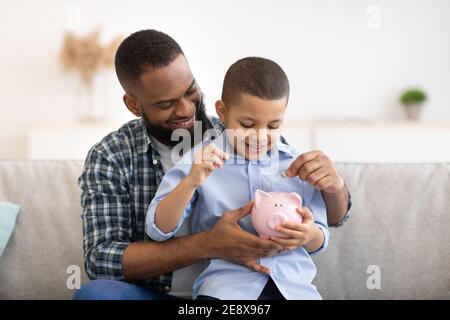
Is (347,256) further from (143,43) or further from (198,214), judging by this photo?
(143,43)

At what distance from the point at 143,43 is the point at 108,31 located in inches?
113

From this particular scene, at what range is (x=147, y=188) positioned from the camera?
5.20ft

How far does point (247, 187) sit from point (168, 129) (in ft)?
0.98

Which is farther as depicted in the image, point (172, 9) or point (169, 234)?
point (172, 9)

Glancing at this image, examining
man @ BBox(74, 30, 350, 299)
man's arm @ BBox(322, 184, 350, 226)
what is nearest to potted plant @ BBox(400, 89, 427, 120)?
man @ BBox(74, 30, 350, 299)

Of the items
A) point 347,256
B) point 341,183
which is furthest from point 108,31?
point 341,183

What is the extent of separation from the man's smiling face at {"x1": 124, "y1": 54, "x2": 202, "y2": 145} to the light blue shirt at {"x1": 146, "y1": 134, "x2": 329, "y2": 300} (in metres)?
0.17

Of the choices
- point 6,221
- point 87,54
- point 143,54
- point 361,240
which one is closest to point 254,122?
point 143,54

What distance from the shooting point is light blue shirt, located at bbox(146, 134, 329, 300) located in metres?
1.31

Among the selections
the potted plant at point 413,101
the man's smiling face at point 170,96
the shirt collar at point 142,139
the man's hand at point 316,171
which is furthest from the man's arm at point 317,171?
the potted plant at point 413,101

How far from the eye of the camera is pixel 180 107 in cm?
150

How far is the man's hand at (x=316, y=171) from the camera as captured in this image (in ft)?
4.20

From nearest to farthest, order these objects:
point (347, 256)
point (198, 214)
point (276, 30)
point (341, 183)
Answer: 1. point (341, 183)
2. point (198, 214)
3. point (347, 256)
4. point (276, 30)

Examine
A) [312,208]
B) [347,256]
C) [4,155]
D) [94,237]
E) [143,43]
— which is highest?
[143,43]
